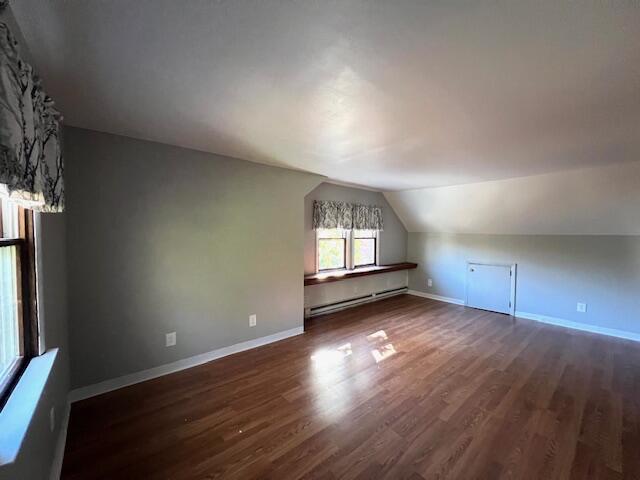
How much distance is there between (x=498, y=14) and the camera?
3.14ft

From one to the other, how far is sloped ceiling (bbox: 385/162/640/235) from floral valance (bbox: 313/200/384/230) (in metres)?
0.62

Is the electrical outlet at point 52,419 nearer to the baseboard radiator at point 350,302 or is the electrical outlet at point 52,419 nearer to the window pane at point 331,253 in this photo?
the baseboard radiator at point 350,302

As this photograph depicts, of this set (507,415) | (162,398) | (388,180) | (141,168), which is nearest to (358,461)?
(507,415)

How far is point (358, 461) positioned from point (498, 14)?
90.9 inches

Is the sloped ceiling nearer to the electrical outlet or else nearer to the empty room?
the empty room

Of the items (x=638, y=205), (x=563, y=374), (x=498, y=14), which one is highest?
(x=498, y=14)

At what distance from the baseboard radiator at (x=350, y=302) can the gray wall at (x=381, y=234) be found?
0.62 metres

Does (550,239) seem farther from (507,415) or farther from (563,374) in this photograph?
(507,415)

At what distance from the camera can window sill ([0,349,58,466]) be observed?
0.92 meters

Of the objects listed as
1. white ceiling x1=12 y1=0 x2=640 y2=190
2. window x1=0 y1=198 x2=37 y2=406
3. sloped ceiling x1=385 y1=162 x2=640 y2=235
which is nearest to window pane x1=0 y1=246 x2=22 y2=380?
window x1=0 y1=198 x2=37 y2=406

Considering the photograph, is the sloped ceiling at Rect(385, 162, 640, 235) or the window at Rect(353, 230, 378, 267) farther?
the window at Rect(353, 230, 378, 267)

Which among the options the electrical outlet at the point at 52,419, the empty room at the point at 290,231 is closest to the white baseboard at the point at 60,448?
the empty room at the point at 290,231

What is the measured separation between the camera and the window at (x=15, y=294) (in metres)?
1.26

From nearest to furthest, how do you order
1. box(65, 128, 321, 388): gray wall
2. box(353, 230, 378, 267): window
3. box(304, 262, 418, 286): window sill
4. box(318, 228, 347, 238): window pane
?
box(65, 128, 321, 388): gray wall
box(304, 262, 418, 286): window sill
box(318, 228, 347, 238): window pane
box(353, 230, 378, 267): window
